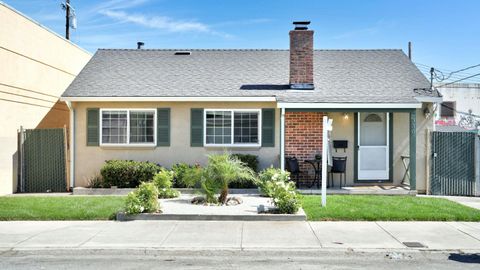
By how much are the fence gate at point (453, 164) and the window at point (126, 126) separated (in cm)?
865

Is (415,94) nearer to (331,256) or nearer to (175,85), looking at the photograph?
(175,85)

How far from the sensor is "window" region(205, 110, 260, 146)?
14.2 meters

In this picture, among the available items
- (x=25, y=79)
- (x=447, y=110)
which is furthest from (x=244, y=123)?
(x=447, y=110)

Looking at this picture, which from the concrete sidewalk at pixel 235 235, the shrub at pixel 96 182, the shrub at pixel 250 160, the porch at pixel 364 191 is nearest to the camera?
the concrete sidewalk at pixel 235 235

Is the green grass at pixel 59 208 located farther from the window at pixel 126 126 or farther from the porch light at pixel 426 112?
the porch light at pixel 426 112

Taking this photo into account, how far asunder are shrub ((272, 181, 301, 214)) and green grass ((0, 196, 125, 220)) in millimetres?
3578

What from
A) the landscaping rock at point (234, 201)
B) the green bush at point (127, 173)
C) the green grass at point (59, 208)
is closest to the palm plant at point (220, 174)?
the landscaping rock at point (234, 201)

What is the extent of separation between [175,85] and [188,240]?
7.71m

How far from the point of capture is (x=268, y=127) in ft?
46.2

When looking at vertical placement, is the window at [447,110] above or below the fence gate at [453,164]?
above

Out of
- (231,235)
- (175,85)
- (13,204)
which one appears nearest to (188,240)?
Answer: (231,235)

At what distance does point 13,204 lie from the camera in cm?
1092

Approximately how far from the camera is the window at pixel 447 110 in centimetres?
3106

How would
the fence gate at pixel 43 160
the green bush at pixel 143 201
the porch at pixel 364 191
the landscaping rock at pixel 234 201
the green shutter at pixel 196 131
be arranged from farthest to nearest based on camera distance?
1. the green shutter at pixel 196 131
2. the fence gate at pixel 43 160
3. the porch at pixel 364 191
4. the landscaping rock at pixel 234 201
5. the green bush at pixel 143 201
